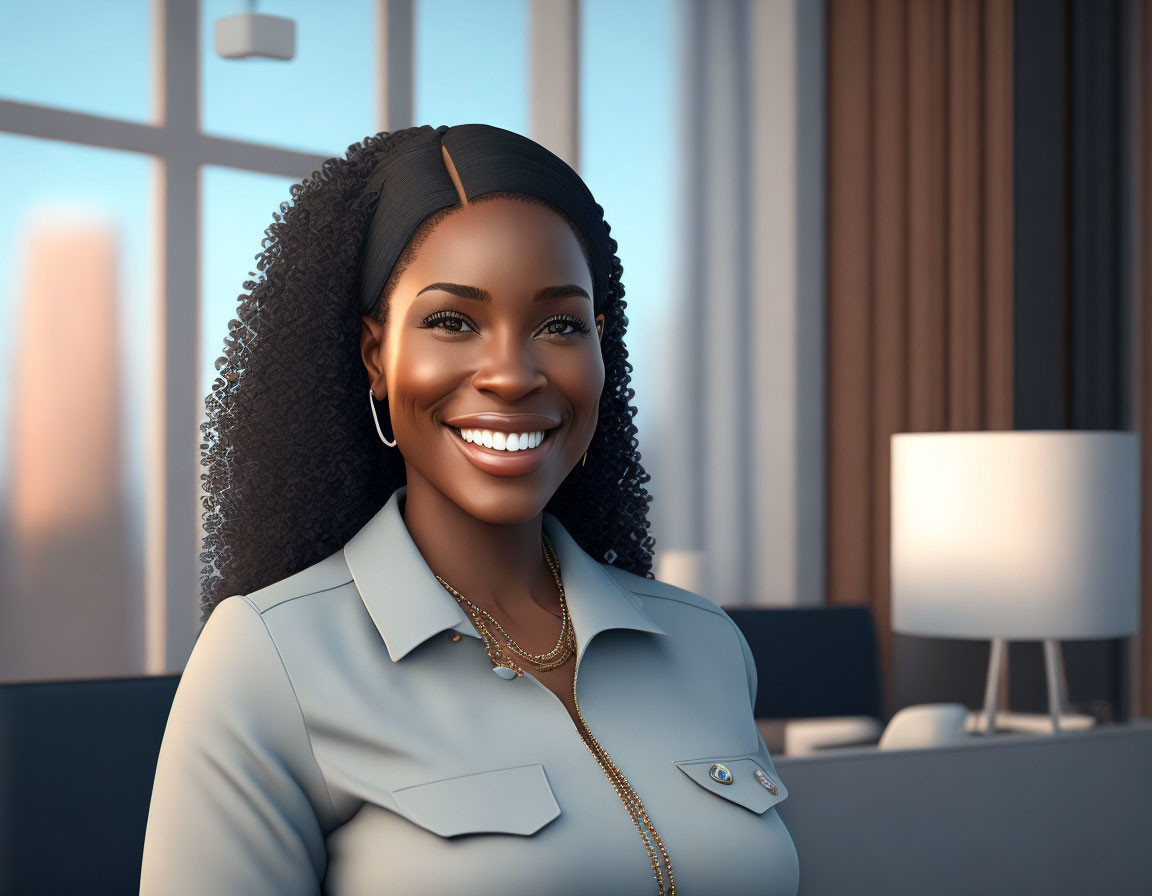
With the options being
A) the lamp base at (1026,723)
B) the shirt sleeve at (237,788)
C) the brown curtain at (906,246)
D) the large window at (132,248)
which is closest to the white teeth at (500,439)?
the shirt sleeve at (237,788)

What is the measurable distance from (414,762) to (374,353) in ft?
1.23

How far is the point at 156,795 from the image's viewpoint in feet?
3.34

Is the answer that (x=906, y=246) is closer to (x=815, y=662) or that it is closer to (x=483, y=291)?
(x=815, y=662)

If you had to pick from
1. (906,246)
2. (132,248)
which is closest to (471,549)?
(132,248)

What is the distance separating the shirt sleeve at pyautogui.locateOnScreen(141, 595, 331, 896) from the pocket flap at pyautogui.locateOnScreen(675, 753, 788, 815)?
12.6 inches

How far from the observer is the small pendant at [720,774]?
1.17 metres

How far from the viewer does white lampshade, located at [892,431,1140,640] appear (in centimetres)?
315

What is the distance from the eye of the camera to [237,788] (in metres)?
1.00

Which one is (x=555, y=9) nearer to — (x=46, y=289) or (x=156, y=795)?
(x=46, y=289)

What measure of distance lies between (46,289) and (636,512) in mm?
3259

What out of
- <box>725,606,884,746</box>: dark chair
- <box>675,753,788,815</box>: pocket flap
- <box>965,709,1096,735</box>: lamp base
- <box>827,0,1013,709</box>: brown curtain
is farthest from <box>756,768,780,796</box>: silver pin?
<box>827,0,1013,709</box>: brown curtain

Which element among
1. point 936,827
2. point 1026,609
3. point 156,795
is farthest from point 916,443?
point 156,795

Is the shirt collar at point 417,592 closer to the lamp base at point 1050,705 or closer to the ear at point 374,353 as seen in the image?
the ear at point 374,353

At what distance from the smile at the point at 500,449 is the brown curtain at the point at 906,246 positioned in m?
4.10
